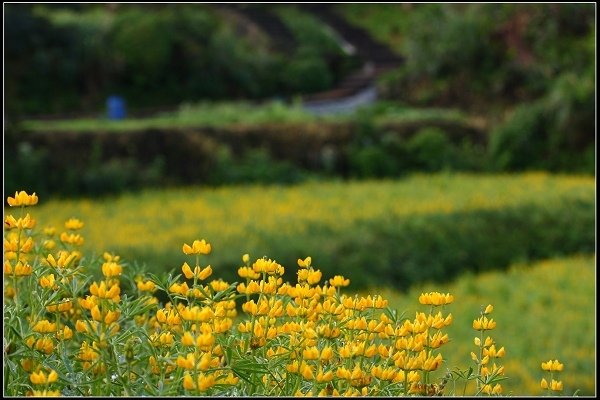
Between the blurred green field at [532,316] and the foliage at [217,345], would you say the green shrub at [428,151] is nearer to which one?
the blurred green field at [532,316]

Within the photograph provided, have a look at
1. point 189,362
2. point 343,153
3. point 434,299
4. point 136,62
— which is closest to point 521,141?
point 343,153

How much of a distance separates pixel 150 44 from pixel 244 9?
390 inches

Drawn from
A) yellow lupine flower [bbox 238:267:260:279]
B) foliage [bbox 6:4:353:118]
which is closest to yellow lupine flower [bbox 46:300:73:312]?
yellow lupine flower [bbox 238:267:260:279]

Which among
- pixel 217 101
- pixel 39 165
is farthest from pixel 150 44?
pixel 39 165

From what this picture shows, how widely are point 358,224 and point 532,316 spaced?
2736 mm

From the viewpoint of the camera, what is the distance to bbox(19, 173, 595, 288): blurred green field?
348 inches

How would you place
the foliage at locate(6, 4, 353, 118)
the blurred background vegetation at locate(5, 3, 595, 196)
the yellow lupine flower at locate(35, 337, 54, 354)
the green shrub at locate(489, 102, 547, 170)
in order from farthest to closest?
the foliage at locate(6, 4, 353, 118)
the green shrub at locate(489, 102, 547, 170)
the blurred background vegetation at locate(5, 3, 595, 196)
the yellow lupine flower at locate(35, 337, 54, 354)

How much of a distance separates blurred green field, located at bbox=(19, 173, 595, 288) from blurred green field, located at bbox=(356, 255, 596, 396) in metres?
0.48

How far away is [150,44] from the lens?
67.6 feet

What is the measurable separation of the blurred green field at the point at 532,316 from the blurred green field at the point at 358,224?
18.7 inches

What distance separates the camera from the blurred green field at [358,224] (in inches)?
348

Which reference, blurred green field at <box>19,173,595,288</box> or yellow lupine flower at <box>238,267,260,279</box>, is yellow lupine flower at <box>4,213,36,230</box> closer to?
yellow lupine flower at <box>238,267,260,279</box>

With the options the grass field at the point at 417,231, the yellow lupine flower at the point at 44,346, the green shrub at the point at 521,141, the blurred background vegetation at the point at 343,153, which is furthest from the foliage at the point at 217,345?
the green shrub at the point at 521,141

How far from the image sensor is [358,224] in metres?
10.0
